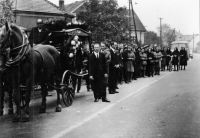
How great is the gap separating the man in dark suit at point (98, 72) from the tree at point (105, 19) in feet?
63.4

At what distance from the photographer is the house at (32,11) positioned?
99.8 ft

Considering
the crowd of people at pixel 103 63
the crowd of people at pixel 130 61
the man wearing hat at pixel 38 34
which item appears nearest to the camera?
the man wearing hat at pixel 38 34

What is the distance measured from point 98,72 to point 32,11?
74.1 ft

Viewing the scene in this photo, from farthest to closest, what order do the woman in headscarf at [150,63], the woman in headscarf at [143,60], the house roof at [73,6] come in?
the house roof at [73,6] → the woman in headscarf at [150,63] → the woman in headscarf at [143,60]

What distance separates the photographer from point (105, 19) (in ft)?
101

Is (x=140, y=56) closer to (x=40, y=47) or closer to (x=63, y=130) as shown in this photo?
(x=40, y=47)

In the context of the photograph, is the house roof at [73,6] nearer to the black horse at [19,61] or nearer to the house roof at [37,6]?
the house roof at [37,6]

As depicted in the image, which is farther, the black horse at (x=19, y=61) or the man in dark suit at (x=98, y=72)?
the man in dark suit at (x=98, y=72)

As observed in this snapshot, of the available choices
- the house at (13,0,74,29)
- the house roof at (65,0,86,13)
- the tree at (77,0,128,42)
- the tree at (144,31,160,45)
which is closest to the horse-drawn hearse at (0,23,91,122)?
the tree at (77,0,128,42)

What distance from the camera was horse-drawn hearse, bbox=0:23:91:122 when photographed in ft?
24.5

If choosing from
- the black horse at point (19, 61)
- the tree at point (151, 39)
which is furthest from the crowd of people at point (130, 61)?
the tree at point (151, 39)

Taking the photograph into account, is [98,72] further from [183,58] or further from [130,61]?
[183,58]

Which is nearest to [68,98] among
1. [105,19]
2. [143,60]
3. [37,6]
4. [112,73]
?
[112,73]

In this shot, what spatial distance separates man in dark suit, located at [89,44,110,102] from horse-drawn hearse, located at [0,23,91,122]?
0.48m
